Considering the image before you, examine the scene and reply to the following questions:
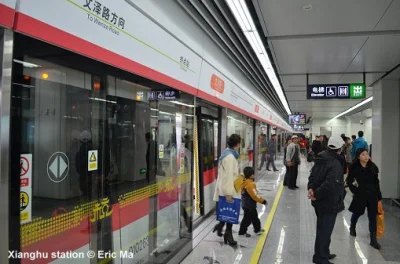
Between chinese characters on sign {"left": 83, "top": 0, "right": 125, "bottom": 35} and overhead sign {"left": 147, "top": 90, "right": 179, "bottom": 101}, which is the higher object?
chinese characters on sign {"left": 83, "top": 0, "right": 125, "bottom": 35}

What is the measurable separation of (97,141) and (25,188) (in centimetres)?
78

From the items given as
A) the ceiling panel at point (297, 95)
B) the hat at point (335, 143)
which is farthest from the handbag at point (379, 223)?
the ceiling panel at point (297, 95)

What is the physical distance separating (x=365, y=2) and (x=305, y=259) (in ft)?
10.6

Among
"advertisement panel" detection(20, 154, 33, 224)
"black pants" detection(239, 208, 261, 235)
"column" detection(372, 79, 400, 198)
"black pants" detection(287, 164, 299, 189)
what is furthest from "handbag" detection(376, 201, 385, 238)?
"black pants" detection(287, 164, 299, 189)

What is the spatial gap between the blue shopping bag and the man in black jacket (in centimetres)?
104

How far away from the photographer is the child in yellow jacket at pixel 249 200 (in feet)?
15.5

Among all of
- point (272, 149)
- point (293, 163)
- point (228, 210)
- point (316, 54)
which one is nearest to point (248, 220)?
point (228, 210)

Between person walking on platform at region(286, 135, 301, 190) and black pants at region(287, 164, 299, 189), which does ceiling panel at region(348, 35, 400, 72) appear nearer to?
person walking on platform at region(286, 135, 301, 190)

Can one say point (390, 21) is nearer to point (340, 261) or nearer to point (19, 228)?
point (340, 261)

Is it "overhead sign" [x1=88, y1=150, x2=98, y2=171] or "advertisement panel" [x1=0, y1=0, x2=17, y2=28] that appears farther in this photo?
"overhead sign" [x1=88, y1=150, x2=98, y2=171]

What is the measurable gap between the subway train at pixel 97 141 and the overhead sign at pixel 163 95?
15mm

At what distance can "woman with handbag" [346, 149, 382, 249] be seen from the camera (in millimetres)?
4449

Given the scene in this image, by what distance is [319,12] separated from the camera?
397 centimetres

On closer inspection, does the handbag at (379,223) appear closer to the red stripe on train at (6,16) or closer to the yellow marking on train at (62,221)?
the yellow marking on train at (62,221)
